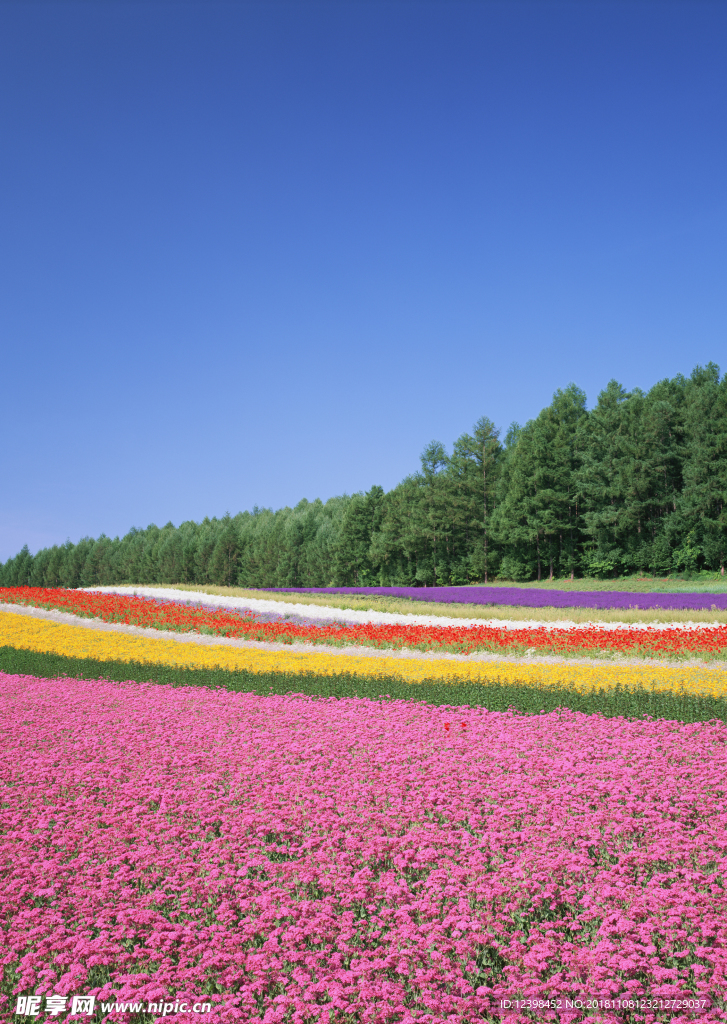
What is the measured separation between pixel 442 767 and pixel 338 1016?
3.40 m

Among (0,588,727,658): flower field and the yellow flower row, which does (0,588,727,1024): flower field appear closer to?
the yellow flower row

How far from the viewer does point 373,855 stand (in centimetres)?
498

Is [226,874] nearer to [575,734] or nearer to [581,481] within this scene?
[575,734]

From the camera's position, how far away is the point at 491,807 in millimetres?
5793

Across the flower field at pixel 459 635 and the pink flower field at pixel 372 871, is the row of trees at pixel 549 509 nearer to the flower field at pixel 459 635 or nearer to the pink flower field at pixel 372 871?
the flower field at pixel 459 635

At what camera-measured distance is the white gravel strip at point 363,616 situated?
20109mm

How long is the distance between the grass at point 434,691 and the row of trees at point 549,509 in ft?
118

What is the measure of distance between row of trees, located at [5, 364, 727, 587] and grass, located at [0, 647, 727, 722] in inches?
1410

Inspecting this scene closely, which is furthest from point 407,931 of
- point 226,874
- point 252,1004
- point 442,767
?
point 442,767

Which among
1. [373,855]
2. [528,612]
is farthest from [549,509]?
[373,855]

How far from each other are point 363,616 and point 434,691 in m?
15.6

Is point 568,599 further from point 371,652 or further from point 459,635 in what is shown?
point 371,652

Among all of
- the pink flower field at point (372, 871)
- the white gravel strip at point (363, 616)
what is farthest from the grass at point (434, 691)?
the white gravel strip at point (363, 616)

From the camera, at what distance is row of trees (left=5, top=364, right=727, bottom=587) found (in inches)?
1735
